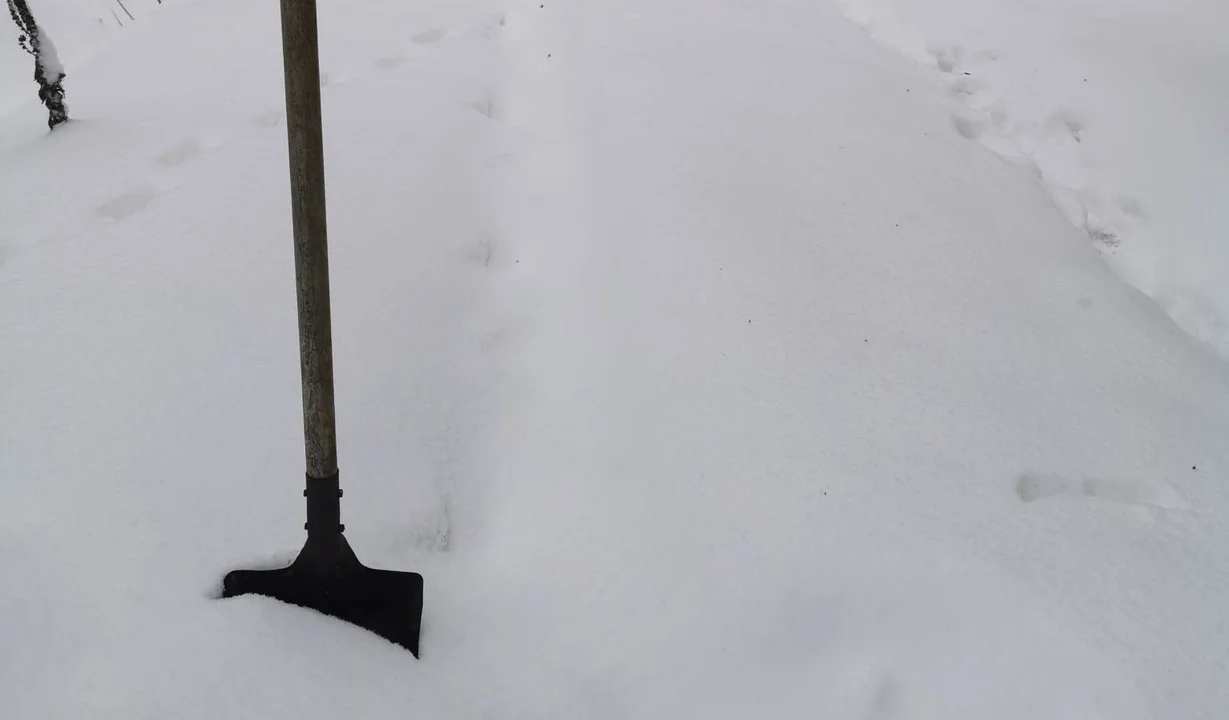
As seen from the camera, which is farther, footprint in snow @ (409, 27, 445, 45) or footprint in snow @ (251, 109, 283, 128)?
footprint in snow @ (409, 27, 445, 45)

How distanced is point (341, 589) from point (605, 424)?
0.66 m

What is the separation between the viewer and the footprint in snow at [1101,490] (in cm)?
171

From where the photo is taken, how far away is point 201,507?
1.50 metres

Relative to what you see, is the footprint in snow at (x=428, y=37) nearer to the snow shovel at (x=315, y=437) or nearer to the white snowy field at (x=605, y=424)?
the white snowy field at (x=605, y=424)

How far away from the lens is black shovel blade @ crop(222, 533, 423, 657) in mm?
1376

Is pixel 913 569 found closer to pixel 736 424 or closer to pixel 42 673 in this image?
pixel 736 424

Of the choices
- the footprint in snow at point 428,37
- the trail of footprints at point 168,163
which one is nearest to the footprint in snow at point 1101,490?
the trail of footprints at point 168,163

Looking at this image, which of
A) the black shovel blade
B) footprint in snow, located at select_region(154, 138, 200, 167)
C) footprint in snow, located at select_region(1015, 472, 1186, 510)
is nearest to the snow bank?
footprint in snow, located at select_region(1015, 472, 1186, 510)

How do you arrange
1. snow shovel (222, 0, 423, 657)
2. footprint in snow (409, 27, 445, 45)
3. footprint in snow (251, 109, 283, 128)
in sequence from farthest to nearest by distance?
footprint in snow (409, 27, 445, 45), footprint in snow (251, 109, 283, 128), snow shovel (222, 0, 423, 657)

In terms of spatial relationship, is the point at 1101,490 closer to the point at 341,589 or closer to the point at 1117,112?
the point at 341,589

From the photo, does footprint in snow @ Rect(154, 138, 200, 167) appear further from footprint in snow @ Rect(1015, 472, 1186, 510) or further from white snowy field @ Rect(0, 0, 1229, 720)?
footprint in snow @ Rect(1015, 472, 1186, 510)

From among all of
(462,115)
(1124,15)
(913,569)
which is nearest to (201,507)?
(913,569)

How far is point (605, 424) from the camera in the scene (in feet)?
6.03

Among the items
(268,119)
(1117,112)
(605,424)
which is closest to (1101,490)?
(605,424)
